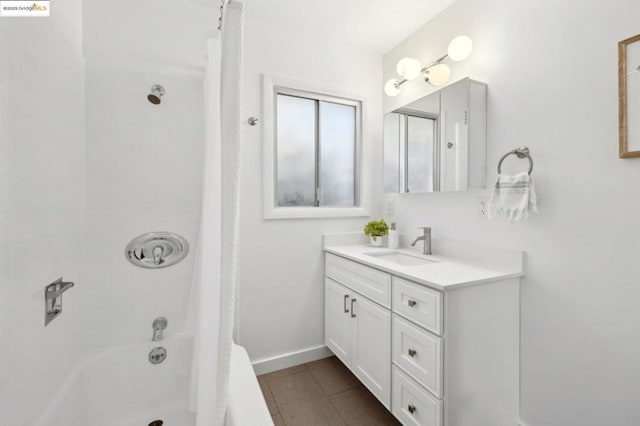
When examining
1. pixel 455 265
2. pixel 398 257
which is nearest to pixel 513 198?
pixel 455 265

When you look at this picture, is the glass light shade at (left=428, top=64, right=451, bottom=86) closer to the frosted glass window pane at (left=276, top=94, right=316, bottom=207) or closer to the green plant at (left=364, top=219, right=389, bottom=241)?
the frosted glass window pane at (left=276, top=94, right=316, bottom=207)

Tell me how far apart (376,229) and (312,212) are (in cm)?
52

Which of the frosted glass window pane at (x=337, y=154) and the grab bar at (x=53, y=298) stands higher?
the frosted glass window pane at (x=337, y=154)

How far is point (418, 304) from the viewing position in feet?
4.09

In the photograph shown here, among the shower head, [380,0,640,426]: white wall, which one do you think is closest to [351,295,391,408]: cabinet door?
[380,0,640,426]: white wall

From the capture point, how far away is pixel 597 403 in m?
1.11

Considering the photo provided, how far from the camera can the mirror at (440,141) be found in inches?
60.2

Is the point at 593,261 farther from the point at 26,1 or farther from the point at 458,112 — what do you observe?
the point at 26,1

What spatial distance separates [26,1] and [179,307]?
148 cm

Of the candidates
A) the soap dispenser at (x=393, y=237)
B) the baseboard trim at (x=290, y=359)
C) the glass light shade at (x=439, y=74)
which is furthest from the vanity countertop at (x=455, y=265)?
the glass light shade at (x=439, y=74)

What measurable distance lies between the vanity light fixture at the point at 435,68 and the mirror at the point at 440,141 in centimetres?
12

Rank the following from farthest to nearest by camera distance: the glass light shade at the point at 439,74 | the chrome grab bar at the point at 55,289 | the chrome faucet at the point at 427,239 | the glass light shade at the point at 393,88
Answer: the glass light shade at the point at 393,88
the chrome faucet at the point at 427,239
the glass light shade at the point at 439,74
the chrome grab bar at the point at 55,289

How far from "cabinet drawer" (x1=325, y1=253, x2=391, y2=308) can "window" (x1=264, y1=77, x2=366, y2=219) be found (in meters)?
0.41

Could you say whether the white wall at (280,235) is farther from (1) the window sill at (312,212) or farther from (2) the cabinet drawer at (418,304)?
(2) the cabinet drawer at (418,304)
